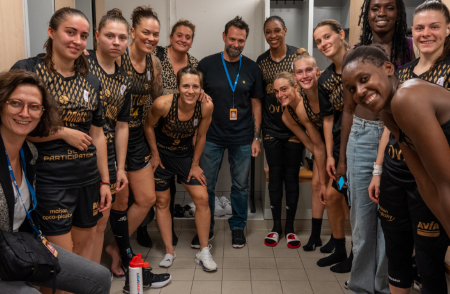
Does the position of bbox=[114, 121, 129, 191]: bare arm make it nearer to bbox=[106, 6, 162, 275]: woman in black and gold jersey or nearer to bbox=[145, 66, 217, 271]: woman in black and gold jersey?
bbox=[106, 6, 162, 275]: woman in black and gold jersey

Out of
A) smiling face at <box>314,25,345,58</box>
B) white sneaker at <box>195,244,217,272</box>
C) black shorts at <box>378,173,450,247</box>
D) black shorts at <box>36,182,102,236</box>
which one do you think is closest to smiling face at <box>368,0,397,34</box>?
smiling face at <box>314,25,345,58</box>

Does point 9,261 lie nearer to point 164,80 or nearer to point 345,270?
point 164,80

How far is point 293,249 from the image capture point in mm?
3242

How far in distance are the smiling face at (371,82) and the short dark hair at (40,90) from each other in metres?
1.20

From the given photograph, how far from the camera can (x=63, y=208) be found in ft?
6.13

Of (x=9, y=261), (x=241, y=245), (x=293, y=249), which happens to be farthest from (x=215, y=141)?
(x=9, y=261)

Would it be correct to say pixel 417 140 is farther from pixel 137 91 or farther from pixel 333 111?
pixel 137 91

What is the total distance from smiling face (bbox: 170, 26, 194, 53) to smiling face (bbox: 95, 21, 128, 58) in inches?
32.6

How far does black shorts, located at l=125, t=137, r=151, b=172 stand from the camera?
2693 millimetres

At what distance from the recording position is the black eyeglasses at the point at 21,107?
1538 mm

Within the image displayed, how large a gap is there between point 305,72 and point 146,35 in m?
1.10

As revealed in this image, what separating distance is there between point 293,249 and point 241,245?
42cm

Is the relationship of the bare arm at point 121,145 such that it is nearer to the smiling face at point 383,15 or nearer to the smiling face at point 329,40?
the smiling face at point 329,40

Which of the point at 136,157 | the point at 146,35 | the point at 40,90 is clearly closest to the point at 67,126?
the point at 40,90
